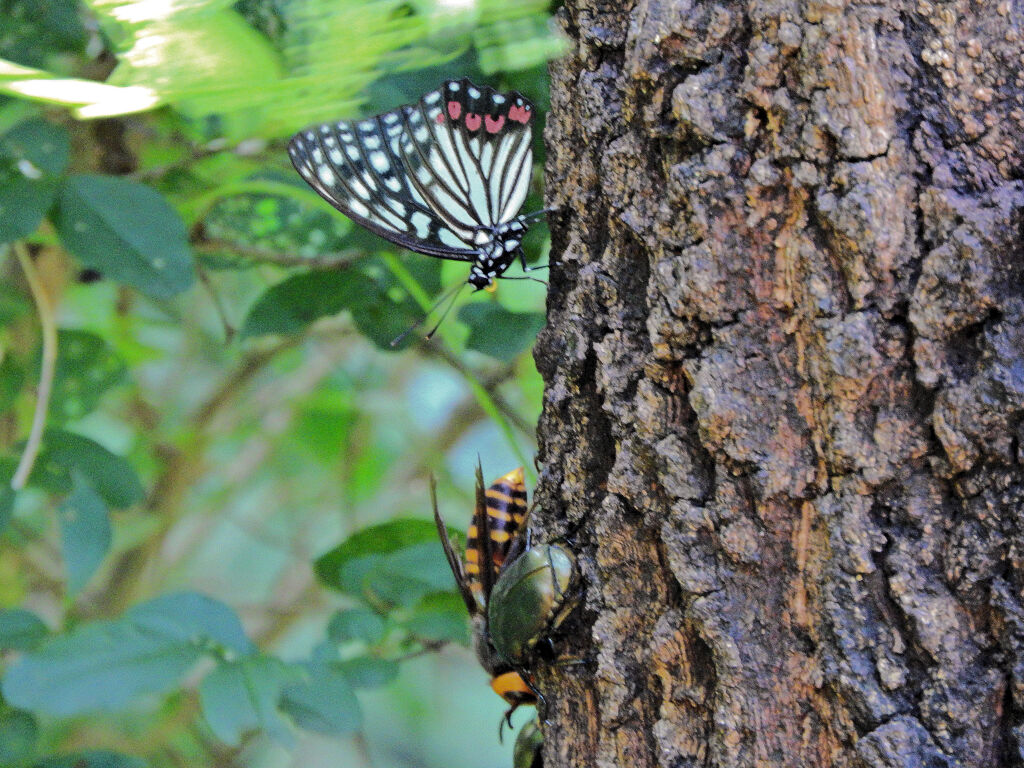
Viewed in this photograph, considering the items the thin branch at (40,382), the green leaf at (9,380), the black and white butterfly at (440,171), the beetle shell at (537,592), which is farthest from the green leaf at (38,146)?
the beetle shell at (537,592)

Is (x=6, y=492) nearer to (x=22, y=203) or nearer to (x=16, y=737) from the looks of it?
(x=16, y=737)

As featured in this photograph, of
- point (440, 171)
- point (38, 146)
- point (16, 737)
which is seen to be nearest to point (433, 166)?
point (440, 171)

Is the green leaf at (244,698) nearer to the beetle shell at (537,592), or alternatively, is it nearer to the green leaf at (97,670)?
the green leaf at (97,670)

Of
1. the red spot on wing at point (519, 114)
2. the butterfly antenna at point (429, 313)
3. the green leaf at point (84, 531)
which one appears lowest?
the green leaf at point (84, 531)

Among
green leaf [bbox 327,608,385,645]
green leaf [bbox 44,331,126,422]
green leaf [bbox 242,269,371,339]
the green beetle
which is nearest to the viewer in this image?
the green beetle

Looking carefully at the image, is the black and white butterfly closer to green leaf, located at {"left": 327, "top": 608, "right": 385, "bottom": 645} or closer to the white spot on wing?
the white spot on wing

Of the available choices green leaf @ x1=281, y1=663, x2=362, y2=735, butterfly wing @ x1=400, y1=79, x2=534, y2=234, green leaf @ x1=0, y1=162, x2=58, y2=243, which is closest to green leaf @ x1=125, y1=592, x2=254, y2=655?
green leaf @ x1=281, y1=663, x2=362, y2=735
